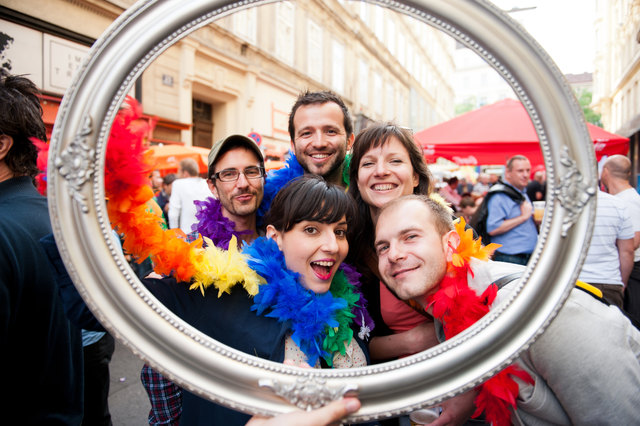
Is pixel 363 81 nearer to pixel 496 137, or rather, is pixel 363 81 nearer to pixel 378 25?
pixel 378 25

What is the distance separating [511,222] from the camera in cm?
366

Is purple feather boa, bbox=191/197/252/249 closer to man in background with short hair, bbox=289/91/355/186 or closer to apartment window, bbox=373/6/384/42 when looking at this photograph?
man in background with short hair, bbox=289/91/355/186

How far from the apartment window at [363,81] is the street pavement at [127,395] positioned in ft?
33.7

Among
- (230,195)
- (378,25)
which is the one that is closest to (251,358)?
(230,195)

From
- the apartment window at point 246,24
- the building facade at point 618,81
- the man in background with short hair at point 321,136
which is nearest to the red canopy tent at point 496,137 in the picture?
the man in background with short hair at point 321,136

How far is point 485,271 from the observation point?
1122 millimetres

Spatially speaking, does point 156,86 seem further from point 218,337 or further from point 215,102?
point 218,337

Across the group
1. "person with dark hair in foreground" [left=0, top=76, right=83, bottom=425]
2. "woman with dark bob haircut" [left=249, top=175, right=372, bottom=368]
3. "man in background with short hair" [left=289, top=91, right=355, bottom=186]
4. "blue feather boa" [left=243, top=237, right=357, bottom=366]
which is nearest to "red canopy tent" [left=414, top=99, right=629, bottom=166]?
"man in background with short hair" [left=289, top=91, right=355, bottom=186]

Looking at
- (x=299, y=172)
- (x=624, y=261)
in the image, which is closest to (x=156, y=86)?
(x=299, y=172)

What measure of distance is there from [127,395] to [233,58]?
22.5 ft

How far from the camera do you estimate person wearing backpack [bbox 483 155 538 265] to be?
3.67m

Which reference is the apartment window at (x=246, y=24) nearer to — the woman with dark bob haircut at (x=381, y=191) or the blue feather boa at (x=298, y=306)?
the woman with dark bob haircut at (x=381, y=191)

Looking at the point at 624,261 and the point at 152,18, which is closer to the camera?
the point at 152,18

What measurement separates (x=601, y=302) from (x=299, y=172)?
1.43 m
